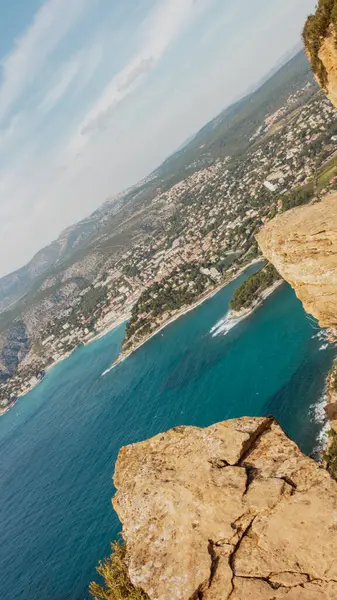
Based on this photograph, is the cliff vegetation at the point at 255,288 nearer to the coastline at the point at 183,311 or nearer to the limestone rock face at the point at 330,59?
the coastline at the point at 183,311

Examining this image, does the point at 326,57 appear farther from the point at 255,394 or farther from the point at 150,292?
the point at 150,292

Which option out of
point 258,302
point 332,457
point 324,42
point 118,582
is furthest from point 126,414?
point 324,42

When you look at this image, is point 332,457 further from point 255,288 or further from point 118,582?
point 255,288

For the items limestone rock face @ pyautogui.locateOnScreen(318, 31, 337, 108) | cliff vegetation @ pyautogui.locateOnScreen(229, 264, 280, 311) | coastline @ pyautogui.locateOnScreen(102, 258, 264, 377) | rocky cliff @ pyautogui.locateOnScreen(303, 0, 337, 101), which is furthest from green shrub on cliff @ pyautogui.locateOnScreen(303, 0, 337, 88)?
coastline @ pyautogui.locateOnScreen(102, 258, 264, 377)

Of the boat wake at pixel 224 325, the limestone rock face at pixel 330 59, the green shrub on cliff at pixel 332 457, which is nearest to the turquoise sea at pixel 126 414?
the boat wake at pixel 224 325

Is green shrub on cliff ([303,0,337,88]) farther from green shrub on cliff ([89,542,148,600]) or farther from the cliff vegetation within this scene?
the cliff vegetation

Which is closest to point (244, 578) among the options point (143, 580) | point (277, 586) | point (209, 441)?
point (277, 586)
